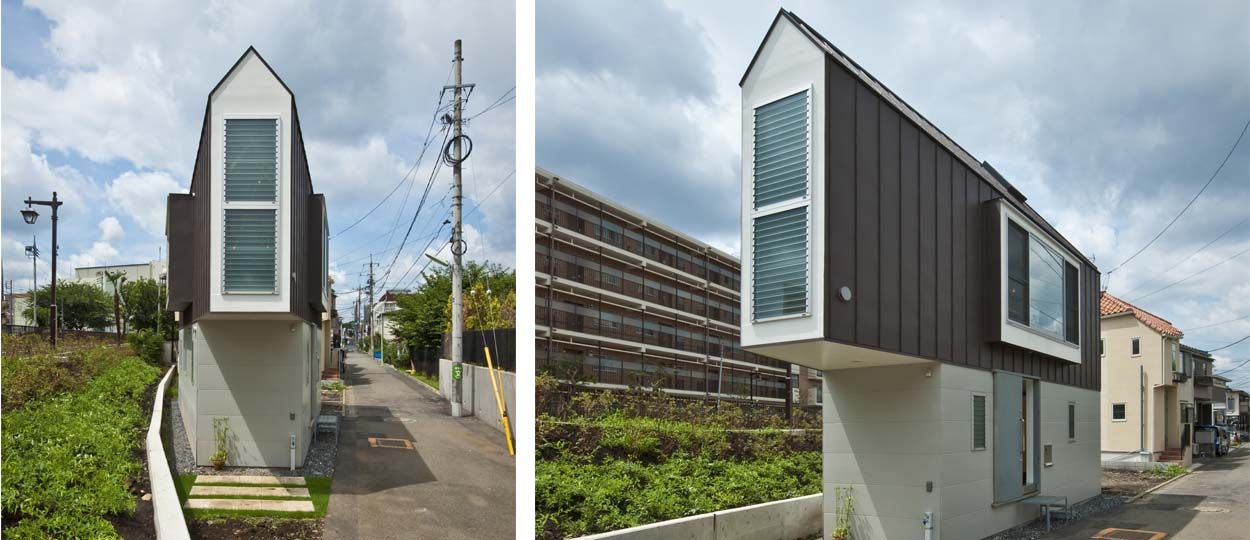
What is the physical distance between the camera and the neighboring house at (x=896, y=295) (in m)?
6.09

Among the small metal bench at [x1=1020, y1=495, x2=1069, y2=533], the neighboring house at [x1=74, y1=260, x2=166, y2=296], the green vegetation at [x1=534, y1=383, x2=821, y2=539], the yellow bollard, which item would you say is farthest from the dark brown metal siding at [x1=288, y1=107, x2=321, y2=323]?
the small metal bench at [x1=1020, y1=495, x2=1069, y2=533]

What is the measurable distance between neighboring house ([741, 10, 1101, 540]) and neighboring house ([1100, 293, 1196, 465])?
14743 mm

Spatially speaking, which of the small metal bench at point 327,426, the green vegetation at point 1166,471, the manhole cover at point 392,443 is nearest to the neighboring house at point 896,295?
the manhole cover at point 392,443

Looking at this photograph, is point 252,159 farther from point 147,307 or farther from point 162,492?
point 162,492

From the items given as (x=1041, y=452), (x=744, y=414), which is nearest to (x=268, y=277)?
(x=1041, y=452)

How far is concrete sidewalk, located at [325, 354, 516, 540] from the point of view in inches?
214

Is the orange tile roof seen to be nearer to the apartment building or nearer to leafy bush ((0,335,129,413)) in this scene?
the apartment building

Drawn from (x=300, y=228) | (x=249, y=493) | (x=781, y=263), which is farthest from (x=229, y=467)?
(x=781, y=263)

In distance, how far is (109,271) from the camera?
16.6ft

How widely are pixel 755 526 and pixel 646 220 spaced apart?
26.3 feet

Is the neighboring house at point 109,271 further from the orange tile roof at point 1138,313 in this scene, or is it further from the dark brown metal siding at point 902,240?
the orange tile roof at point 1138,313

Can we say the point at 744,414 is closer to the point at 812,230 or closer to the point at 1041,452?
the point at 1041,452

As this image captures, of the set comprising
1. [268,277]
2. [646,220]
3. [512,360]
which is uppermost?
[646,220]

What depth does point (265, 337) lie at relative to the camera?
19.7 ft
